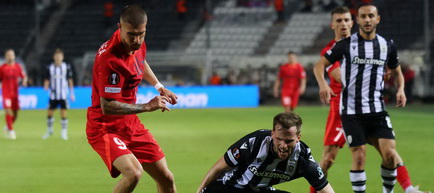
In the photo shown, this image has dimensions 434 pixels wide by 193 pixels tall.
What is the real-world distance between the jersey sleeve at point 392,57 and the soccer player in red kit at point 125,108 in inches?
101

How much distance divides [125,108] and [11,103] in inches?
457

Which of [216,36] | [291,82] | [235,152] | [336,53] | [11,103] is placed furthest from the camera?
[216,36]

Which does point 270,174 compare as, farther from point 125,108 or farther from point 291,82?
point 291,82

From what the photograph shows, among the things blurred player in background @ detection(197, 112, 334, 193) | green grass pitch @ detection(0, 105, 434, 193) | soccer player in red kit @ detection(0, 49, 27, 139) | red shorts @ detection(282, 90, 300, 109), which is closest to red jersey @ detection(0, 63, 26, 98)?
soccer player in red kit @ detection(0, 49, 27, 139)

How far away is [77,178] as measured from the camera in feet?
33.4

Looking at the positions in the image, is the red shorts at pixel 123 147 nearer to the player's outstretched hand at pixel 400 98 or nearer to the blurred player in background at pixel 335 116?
the blurred player in background at pixel 335 116

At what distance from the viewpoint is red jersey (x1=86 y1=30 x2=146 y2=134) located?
20.8ft

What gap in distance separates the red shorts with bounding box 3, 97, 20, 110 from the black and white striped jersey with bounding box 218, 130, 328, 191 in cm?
1194

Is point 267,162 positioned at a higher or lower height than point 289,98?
higher

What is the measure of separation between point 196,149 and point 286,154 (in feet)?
27.0

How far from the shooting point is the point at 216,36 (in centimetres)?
3612

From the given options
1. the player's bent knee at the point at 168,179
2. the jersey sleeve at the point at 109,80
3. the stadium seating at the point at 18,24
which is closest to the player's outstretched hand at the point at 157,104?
the jersey sleeve at the point at 109,80

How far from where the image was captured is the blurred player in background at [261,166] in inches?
231

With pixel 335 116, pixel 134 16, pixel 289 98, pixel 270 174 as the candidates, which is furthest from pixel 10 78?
pixel 270 174
